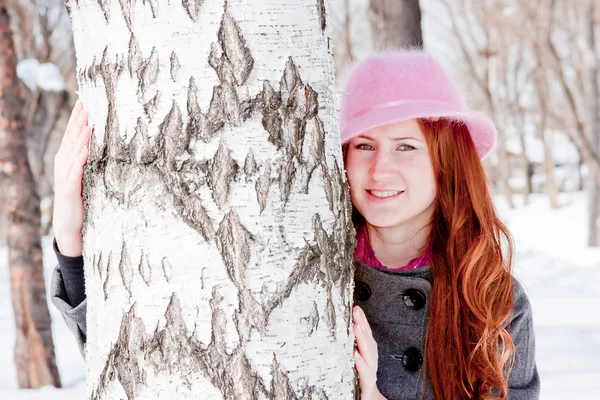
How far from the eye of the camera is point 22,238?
4.92 metres

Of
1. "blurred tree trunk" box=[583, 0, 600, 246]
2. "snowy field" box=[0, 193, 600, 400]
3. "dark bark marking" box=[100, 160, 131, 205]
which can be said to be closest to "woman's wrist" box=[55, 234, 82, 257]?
"dark bark marking" box=[100, 160, 131, 205]

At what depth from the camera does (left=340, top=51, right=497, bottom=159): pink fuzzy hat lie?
76.5 inches

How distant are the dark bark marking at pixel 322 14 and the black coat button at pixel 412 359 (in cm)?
123

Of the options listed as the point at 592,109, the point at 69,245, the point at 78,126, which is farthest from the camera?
the point at 592,109

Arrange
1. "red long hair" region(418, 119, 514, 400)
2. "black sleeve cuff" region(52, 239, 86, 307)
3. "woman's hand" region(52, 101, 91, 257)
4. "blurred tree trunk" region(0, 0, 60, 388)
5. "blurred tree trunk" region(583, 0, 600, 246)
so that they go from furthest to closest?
"blurred tree trunk" region(583, 0, 600, 246), "blurred tree trunk" region(0, 0, 60, 388), "red long hair" region(418, 119, 514, 400), "black sleeve cuff" region(52, 239, 86, 307), "woman's hand" region(52, 101, 91, 257)

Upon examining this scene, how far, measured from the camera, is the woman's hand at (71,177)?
1226 mm

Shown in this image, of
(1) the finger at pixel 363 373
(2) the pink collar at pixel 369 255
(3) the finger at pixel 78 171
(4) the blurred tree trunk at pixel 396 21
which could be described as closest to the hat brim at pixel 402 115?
(2) the pink collar at pixel 369 255

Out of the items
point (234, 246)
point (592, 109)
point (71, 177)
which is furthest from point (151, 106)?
point (592, 109)

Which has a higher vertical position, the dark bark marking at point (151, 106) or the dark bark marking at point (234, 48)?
the dark bark marking at point (234, 48)

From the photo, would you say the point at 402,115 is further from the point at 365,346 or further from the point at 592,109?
the point at 592,109

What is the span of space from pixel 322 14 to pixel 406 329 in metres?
1.24

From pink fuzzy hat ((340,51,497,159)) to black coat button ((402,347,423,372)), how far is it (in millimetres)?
689

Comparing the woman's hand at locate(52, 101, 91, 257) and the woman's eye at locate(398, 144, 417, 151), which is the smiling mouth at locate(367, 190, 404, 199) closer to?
the woman's eye at locate(398, 144, 417, 151)

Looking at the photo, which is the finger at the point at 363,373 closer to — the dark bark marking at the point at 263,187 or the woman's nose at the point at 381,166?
the dark bark marking at the point at 263,187
